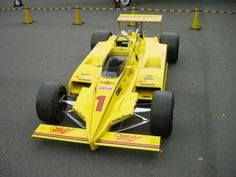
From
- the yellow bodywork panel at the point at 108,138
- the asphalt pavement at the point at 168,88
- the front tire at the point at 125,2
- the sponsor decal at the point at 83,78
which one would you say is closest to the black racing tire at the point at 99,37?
the asphalt pavement at the point at 168,88

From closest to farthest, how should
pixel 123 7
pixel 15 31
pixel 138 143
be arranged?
pixel 138 143 < pixel 15 31 < pixel 123 7

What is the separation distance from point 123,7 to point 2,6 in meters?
6.00

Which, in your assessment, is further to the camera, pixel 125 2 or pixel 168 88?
pixel 125 2

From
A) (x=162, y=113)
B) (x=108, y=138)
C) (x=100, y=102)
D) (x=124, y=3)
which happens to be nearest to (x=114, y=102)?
(x=100, y=102)

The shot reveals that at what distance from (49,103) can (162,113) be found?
1805 mm

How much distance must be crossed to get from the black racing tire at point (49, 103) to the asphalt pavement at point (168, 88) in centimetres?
44

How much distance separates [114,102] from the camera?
205 inches

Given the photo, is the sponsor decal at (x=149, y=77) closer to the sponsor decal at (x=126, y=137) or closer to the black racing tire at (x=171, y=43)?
the sponsor decal at (x=126, y=137)

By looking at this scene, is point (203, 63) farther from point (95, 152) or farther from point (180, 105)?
point (95, 152)

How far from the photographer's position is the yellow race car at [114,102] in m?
4.73

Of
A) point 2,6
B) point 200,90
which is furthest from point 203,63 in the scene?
point 2,6

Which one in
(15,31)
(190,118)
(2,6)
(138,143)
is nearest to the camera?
(138,143)

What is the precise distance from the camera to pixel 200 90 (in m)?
6.84

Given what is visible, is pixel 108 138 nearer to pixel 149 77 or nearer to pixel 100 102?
pixel 100 102
